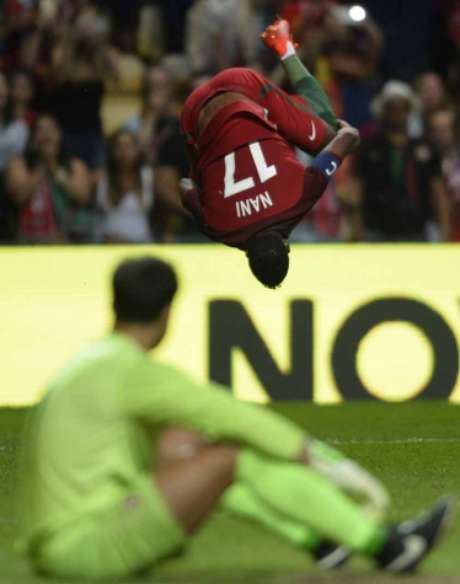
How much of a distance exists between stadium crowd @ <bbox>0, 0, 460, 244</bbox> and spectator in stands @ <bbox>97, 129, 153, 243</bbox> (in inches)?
0.4

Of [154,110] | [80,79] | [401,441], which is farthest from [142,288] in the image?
[80,79]

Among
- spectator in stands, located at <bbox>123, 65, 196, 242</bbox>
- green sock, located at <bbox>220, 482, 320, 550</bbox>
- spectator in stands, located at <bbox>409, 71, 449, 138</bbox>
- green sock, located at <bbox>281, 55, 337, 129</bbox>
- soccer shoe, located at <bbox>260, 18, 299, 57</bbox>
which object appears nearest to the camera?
green sock, located at <bbox>220, 482, 320, 550</bbox>

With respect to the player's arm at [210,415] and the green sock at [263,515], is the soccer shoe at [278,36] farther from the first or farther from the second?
the player's arm at [210,415]

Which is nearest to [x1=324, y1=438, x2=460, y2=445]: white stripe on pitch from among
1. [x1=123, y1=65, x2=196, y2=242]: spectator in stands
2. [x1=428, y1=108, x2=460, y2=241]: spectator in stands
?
[x1=123, y1=65, x2=196, y2=242]: spectator in stands

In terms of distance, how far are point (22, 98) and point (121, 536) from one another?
372 inches

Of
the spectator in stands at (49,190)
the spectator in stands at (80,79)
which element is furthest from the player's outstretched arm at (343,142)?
the spectator in stands at (80,79)

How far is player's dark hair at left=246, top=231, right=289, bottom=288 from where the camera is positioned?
11094mm

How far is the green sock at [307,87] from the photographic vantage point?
35.8ft

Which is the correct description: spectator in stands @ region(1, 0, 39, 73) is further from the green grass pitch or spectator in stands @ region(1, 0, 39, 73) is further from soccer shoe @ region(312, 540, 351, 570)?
soccer shoe @ region(312, 540, 351, 570)

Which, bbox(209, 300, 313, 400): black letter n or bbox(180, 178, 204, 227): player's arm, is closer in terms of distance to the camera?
bbox(180, 178, 204, 227): player's arm

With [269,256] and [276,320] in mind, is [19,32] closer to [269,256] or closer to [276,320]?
[276,320]

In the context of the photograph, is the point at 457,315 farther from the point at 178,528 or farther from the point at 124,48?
the point at 178,528

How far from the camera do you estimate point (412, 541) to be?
609 cm

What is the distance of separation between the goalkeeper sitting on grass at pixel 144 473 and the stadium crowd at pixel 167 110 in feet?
28.2
